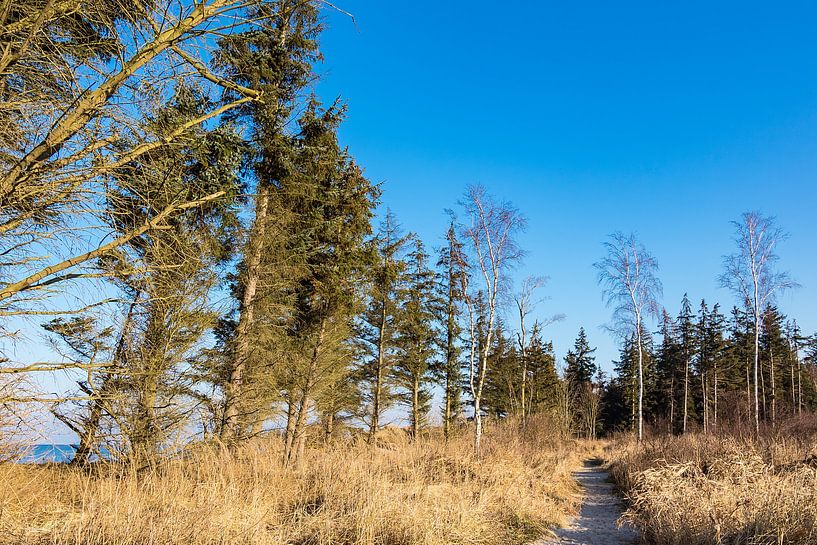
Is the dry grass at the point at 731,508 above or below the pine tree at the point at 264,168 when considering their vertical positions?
below

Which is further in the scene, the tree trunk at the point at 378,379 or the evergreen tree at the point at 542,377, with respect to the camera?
the evergreen tree at the point at 542,377

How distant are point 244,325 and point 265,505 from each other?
5.62 m

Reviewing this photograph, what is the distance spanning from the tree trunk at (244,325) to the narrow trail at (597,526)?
21.4 feet

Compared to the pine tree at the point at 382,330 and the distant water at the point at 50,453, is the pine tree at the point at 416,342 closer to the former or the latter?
the pine tree at the point at 382,330

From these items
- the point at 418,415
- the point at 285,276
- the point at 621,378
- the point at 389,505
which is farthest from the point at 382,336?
the point at 621,378

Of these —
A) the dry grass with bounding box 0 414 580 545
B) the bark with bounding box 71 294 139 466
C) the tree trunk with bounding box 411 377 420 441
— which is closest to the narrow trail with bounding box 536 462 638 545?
the dry grass with bounding box 0 414 580 545

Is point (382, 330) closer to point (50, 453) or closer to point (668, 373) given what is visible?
point (50, 453)

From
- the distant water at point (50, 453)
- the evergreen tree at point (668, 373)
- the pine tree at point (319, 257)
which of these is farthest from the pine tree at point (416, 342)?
the evergreen tree at point (668, 373)

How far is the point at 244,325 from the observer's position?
33.0ft

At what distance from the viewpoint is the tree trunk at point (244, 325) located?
9.28 m

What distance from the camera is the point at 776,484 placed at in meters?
6.21

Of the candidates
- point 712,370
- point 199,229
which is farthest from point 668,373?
point 199,229

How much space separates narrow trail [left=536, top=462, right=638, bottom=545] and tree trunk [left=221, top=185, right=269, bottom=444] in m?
6.53

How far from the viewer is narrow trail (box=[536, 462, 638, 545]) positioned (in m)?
6.70
